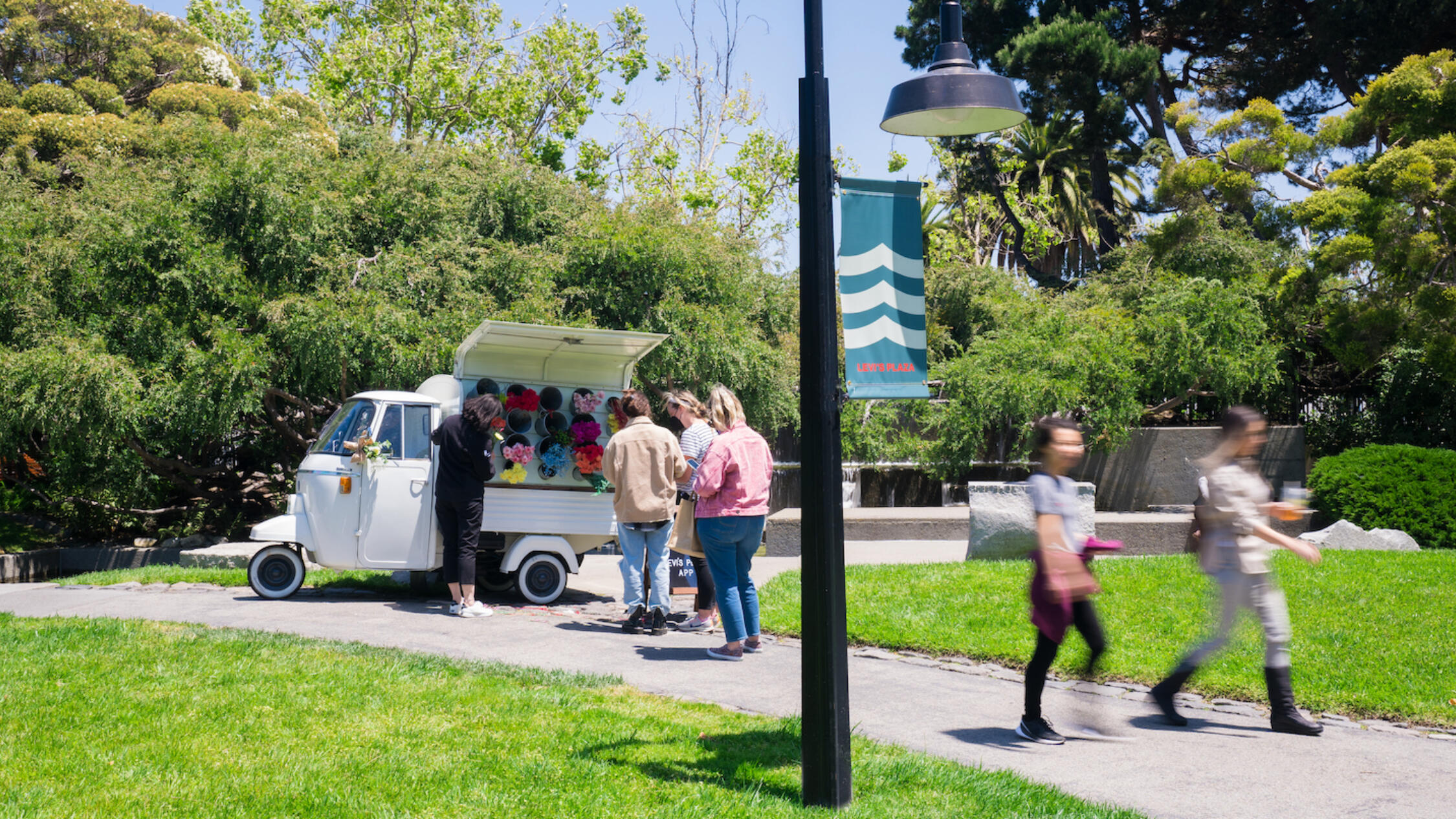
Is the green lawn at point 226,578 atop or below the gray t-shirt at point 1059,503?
below

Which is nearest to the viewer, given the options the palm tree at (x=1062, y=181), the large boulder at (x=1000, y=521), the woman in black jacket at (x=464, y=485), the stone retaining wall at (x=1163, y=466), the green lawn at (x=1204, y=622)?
the green lawn at (x=1204, y=622)

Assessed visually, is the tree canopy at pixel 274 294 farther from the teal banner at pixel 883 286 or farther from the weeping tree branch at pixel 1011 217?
the weeping tree branch at pixel 1011 217

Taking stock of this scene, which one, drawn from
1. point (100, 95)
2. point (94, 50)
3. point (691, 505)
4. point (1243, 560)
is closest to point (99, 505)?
point (100, 95)

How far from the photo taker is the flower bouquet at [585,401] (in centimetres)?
1077

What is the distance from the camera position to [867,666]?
7.67 m

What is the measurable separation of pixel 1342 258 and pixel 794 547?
378 inches

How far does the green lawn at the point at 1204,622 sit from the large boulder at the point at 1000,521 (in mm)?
933

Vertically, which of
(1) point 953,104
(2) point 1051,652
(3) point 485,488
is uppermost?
(1) point 953,104

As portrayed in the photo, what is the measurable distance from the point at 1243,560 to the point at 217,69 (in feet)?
96.1

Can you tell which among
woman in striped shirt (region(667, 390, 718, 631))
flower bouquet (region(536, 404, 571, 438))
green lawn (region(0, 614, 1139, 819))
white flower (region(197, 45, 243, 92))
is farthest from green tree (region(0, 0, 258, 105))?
green lawn (region(0, 614, 1139, 819))

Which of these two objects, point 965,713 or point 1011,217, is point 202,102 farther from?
point 1011,217

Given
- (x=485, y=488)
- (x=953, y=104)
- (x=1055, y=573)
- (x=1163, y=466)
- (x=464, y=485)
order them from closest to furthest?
1. (x=953, y=104)
2. (x=1055, y=573)
3. (x=464, y=485)
4. (x=485, y=488)
5. (x=1163, y=466)

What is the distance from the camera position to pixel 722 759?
16.6 feet

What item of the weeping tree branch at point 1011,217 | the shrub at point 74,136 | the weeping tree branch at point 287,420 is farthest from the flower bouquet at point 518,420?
the weeping tree branch at point 1011,217
